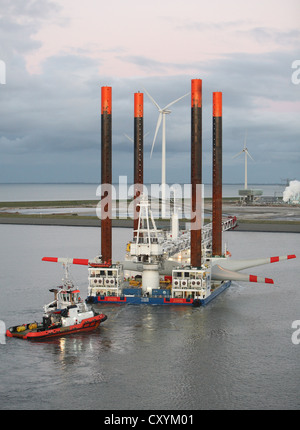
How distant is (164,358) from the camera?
43.6m

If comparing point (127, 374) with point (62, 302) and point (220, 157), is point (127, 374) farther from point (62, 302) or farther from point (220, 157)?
point (220, 157)

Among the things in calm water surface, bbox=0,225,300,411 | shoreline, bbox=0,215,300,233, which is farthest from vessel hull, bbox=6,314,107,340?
shoreline, bbox=0,215,300,233

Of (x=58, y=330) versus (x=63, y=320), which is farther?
(x=63, y=320)

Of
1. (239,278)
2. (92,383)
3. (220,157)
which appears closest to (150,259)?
(239,278)

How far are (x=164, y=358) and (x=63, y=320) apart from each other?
10.1 metres

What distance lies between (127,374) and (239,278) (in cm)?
2667

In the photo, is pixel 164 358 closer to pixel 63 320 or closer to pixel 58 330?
pixel 58 330

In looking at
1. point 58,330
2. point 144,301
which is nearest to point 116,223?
point 144,301

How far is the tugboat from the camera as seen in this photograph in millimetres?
48000

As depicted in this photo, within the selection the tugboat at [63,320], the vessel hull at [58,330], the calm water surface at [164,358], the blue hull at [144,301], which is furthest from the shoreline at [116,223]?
the vessel hull at [58,330]

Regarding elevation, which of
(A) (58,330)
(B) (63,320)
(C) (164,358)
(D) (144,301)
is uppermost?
(B) (63,320)

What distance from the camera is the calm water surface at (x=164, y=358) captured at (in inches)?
1426

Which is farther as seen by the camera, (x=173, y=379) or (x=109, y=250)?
(x=109, y=250)

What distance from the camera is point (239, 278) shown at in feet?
211
